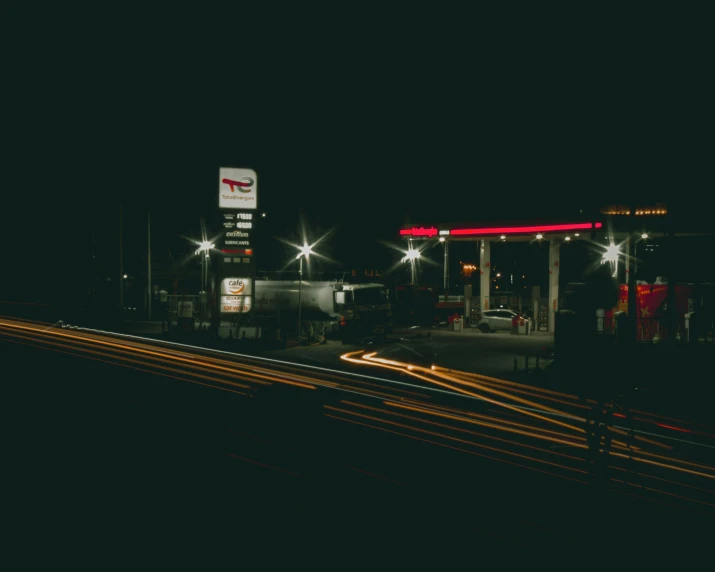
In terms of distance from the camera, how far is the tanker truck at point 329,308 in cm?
3183

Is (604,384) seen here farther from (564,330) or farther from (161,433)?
(161,433)

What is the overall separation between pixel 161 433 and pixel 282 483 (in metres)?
3.41

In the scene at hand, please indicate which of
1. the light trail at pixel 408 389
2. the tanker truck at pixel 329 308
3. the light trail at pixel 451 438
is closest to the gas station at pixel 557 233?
the tanker truck at pixel 329 308

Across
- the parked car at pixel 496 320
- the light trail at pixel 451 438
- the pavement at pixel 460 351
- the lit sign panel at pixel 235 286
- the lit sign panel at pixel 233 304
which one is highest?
the lit sign panel at pixel 235 286

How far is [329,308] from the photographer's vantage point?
3419 cm

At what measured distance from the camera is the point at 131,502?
6930 millimetres

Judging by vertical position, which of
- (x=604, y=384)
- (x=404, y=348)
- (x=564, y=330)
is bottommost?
(x=404, y=348)

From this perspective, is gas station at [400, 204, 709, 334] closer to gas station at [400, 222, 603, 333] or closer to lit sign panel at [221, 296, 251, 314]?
gas station at [400, 222, 603, 333]

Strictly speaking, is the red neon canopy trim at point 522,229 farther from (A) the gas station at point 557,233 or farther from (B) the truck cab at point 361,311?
(B) the truck cab at point 361,311

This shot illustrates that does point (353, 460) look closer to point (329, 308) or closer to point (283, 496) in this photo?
point (283, 496)

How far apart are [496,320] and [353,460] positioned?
28.1 m

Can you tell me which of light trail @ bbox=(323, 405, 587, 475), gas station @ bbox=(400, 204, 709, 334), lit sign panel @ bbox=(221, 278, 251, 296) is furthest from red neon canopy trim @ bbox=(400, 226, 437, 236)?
light trail @ bbox=(323, 405, 587, 475)

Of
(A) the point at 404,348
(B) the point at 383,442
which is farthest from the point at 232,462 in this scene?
(A) the point at 404,348

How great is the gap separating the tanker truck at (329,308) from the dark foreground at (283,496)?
20.2 meters
